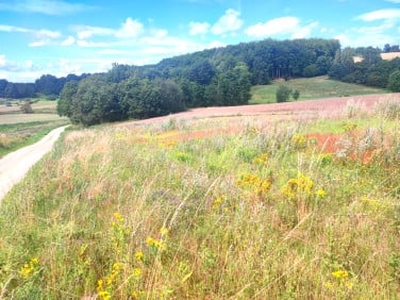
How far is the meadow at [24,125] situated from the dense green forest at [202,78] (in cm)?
650

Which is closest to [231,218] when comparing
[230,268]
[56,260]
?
[230,268]

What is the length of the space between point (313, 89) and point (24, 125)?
69852 millimetres

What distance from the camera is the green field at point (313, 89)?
78.1 meters

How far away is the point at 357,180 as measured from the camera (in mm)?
5578

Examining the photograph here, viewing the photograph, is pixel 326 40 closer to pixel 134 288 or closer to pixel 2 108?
pixel 2 108

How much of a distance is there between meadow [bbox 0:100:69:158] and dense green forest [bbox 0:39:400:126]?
6503 mm

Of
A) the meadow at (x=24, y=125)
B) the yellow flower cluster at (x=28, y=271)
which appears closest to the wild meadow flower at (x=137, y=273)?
the yellow flower cluster at (x=28, y=271)

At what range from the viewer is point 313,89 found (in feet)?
293

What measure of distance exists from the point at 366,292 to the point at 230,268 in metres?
1.17

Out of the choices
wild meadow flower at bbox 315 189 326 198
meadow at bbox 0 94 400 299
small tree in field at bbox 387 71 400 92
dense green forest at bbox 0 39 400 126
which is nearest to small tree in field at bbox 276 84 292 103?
dense green forest at bbox 0 39 400 126

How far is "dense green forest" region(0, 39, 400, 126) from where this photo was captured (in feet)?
228

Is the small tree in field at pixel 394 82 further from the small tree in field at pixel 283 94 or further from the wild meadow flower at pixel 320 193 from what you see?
the wild meadow flower at pixel 320 193

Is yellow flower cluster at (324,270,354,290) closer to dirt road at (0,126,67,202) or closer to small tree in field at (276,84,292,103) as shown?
dirt road at (0,126,67,202)

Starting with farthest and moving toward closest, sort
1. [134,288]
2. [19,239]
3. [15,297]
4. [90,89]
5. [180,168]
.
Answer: [90,89]
[180,168]
[19,239]
[134,288]
[15,297]
